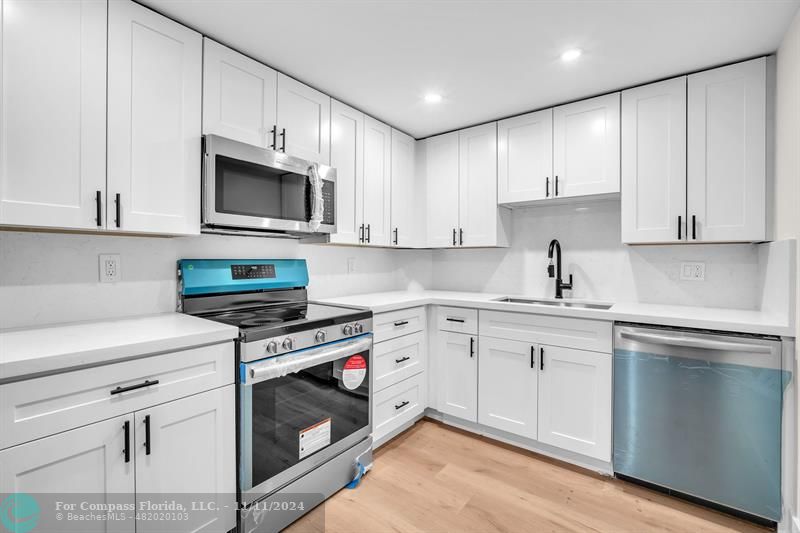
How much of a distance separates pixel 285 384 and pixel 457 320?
54.5 inches

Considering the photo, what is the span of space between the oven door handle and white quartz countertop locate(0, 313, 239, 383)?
19 centimetres

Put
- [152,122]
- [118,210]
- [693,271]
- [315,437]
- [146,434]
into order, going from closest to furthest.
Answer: [146,434]
[118,210]
[152,122]
[315,437]
[693,271]

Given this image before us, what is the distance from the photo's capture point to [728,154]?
2.10 metres

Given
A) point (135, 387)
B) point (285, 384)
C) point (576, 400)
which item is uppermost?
point (135, 387)

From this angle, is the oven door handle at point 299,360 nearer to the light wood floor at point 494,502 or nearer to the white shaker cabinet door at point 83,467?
the white shaker cabinet door at point 83,467

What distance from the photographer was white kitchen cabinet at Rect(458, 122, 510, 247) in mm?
2982

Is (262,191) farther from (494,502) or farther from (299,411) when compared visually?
(494,502)

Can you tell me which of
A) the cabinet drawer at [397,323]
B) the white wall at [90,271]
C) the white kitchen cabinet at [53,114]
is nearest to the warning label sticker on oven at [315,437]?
the cabinet drawer at [397,323]

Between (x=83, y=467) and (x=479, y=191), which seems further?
(x=479, y=191)

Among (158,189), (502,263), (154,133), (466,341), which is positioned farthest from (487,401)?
(154,133)

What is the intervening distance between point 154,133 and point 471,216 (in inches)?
87.8

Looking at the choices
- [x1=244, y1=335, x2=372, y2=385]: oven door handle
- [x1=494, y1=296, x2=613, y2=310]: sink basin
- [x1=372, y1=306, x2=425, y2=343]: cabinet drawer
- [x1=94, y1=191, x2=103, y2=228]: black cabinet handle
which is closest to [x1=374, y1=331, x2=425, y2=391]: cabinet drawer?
[x1=372, y1=306, x2=425, y2=343]: cabinet drawer

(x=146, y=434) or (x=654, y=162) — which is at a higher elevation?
(x=654, y=162)

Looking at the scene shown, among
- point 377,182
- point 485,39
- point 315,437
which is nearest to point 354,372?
point 315,437
